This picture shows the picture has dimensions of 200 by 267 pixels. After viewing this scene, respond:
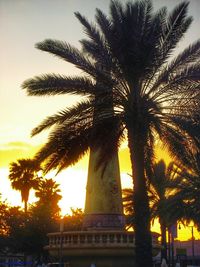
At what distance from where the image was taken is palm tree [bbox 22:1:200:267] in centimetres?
1650

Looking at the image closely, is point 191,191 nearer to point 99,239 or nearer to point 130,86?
point 99,239

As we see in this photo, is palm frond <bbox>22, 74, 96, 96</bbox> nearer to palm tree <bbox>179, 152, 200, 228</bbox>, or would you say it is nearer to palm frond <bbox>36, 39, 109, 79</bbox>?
palm frond <bbox>36, 39, 109, 79</bbox>

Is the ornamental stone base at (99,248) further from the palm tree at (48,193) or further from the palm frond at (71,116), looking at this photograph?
the palm tree at (48,193)

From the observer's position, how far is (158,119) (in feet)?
55.6

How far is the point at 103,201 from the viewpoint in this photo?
30828 millimetres

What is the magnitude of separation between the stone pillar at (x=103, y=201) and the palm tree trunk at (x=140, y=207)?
46.1ft

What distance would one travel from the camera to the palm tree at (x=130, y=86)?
16500 millimetres

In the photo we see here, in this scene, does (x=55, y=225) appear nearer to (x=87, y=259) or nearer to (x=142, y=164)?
(x=87, y=259)

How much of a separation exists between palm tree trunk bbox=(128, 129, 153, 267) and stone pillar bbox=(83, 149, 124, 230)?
14.0 metres

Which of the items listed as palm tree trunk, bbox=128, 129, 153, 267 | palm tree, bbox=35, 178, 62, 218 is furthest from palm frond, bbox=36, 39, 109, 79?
palm tree, bbox=35, 178, 62, 218

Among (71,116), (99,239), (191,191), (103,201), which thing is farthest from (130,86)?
(191,191)

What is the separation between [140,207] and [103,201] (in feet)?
50.1

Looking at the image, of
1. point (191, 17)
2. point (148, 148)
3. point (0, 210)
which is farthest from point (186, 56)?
point (0, 210)

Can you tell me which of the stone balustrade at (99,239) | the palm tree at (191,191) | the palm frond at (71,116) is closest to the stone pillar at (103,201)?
the stone balustrade at (99,239)
